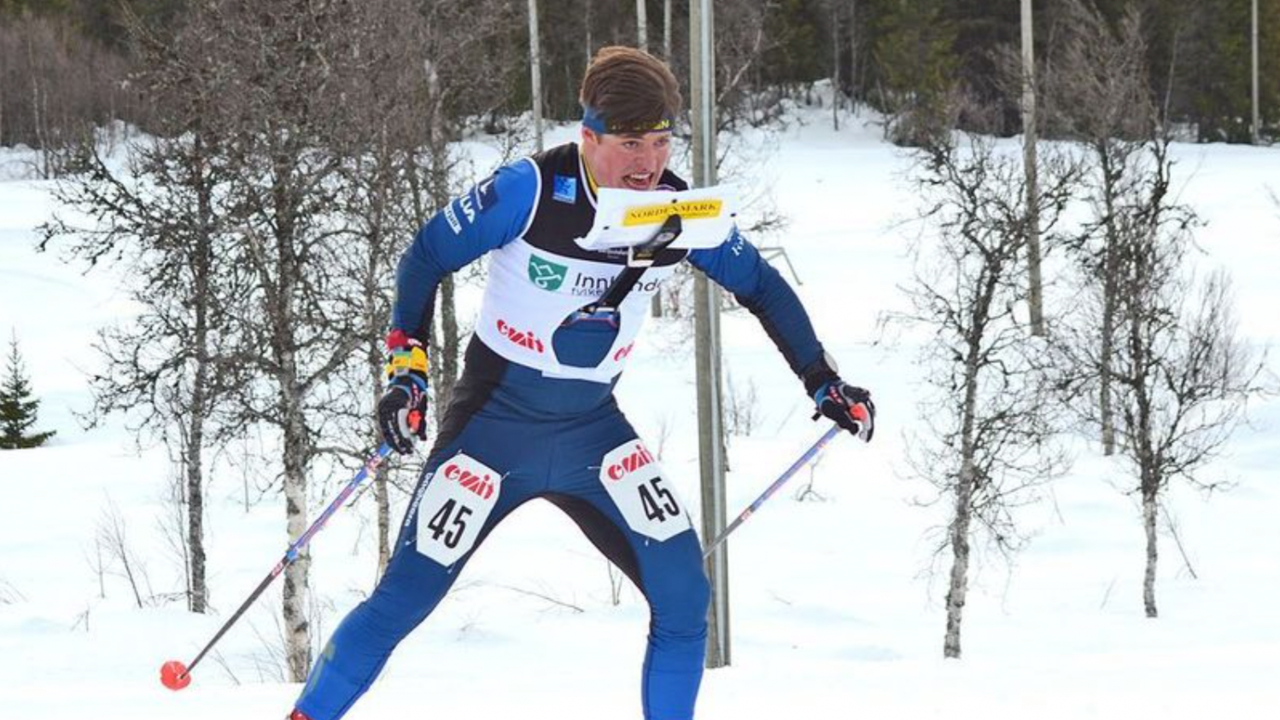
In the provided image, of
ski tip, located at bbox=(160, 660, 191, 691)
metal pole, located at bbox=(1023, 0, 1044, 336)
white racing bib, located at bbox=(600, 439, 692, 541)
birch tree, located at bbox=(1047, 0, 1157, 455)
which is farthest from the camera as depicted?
metal pole, located at bbox=(1023, 0, 1044, 336)

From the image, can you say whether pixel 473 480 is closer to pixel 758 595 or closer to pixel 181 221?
pixel 181 221

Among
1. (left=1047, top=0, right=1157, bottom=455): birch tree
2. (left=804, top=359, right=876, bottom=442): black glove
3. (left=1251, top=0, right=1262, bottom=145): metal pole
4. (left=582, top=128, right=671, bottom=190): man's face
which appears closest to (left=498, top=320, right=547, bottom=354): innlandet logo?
(left=582, top=128, right=671, bottom=190): man's face

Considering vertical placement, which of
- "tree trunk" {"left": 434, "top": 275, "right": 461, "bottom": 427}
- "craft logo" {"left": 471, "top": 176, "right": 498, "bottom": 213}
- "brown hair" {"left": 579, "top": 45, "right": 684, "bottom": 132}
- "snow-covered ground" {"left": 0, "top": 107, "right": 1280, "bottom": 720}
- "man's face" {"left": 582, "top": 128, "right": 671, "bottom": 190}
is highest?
"brown hair" {"left": 579, "top": 45, "right": 684, "bottom": 132}

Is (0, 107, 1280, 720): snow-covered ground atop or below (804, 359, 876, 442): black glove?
below

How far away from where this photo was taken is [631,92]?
11.0ft

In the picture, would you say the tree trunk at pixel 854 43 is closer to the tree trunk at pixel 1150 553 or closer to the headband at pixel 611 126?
the tree trunk at pixel 1150 553

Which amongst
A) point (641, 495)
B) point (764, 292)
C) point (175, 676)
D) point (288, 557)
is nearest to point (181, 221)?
point (175, 676)

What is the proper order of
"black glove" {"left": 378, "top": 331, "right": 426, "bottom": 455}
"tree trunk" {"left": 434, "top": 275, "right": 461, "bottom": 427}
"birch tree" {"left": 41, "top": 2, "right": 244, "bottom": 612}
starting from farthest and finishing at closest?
1. "tree trunk" {"left": 434, "top": 275, "right": 461, "bottom": 427}
2. "birch tree" {"left": 41, "top": 2, "right": 244, "bottom": 612}
3. "black glove" {"left": 378, "top": 331, "right": 426, "bottom": 455}

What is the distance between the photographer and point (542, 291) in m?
3.46

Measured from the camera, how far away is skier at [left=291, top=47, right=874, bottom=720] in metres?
3.40

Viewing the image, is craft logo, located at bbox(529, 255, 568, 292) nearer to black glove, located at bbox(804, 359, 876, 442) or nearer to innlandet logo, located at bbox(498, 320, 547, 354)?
innlandet logo, located at bbox(498, 320, 547, 354)

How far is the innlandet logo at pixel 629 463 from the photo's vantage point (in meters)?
3.62

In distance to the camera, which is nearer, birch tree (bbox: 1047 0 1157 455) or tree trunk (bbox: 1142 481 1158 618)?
tree trunk (bbox: 1142 481 1158 618)

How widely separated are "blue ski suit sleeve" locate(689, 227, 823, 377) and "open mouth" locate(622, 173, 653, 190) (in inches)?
10.3
